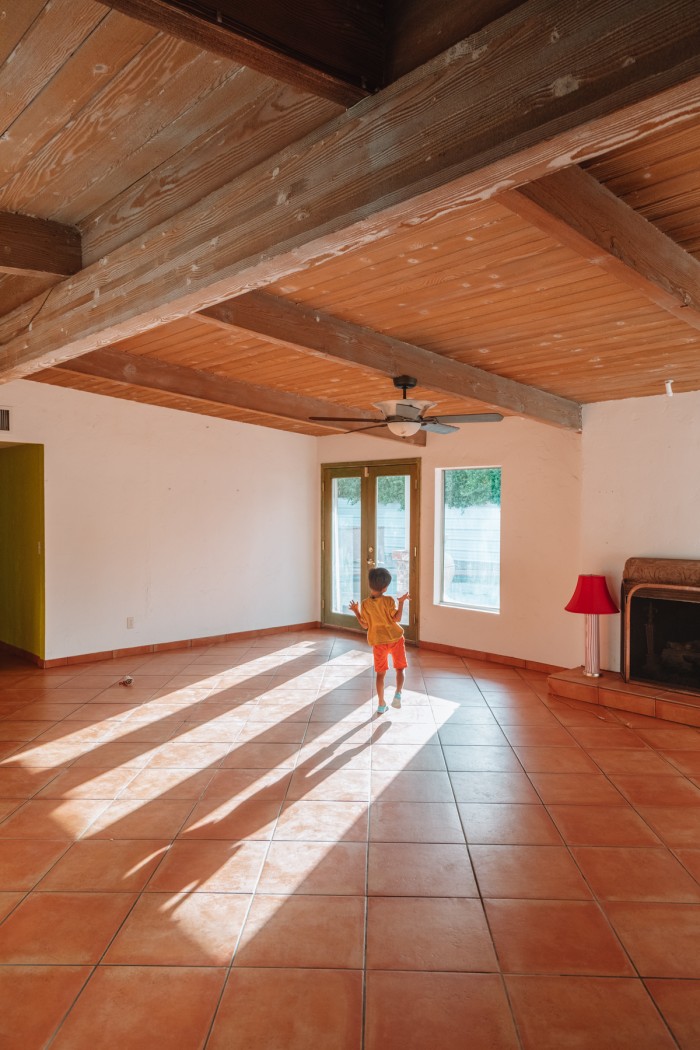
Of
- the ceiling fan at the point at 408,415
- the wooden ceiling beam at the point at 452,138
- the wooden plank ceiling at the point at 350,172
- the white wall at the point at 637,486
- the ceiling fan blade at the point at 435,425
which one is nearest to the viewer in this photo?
the wooden ceiling beam at the point at 452,138

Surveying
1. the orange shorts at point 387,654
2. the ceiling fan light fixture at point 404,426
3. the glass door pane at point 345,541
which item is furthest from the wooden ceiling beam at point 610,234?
the glass door pane at point 345,541

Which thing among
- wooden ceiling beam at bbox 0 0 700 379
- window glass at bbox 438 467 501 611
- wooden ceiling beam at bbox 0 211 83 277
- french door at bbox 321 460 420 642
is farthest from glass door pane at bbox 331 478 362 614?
wooden ceiling beam at bbox 0 0 700 379

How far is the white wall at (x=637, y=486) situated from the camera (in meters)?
5.07

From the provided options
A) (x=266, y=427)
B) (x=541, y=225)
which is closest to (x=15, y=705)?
(x=266, y=427)

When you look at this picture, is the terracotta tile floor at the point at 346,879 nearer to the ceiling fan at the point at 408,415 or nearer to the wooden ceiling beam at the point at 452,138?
the ceiling fan at the point at 408,415

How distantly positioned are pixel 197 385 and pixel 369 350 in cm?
198

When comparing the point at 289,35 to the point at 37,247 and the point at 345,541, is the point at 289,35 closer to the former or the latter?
the point at 37,247

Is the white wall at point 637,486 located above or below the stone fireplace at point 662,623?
above

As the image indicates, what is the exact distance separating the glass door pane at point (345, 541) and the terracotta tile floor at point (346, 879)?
131 inches

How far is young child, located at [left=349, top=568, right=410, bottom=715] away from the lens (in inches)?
190

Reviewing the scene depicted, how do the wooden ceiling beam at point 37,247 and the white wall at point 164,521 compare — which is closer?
the wooden ceiling beam at point 37,247

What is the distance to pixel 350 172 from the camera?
166cm

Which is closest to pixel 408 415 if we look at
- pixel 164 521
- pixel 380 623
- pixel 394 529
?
pixel 380 623

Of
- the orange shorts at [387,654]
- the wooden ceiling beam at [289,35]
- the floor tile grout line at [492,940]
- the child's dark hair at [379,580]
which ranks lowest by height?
the floor tile grout line at [492,940]
